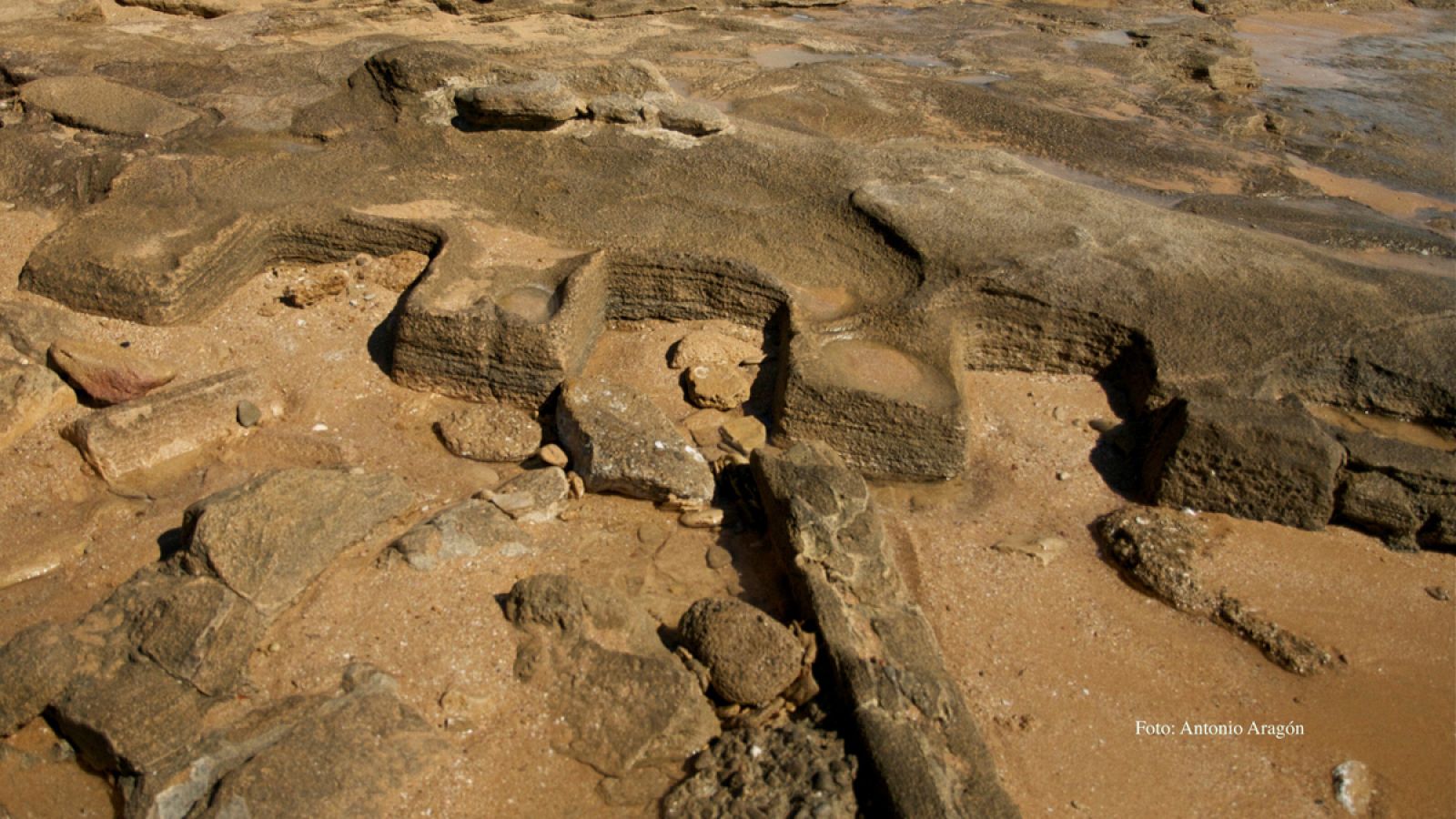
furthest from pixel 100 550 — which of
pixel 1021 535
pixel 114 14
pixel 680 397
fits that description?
pixel 114 14

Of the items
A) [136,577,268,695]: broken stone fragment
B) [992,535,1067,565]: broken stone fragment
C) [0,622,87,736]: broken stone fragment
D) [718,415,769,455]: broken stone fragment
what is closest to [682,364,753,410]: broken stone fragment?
[718,415,769,455]: broken stone fragment

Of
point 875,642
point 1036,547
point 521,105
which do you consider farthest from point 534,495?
point 521,105

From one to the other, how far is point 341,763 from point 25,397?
8.69 ft

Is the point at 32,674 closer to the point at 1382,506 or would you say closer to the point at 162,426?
the point at 162,426

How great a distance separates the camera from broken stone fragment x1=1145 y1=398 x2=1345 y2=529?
4.37 m

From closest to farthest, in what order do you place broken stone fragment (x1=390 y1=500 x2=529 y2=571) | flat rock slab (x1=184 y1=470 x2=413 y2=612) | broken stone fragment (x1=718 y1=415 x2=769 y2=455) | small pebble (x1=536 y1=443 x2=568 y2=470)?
1. flat rock slab (x1=184 y1=470 x2=413 y2=612)
2. broken stone fragment (x1=390 y1=500 x2=529 y2=571)
3. small pebble (x1=536 y1=443 x2=568 y2=470)
4. broken stone fragment (x1=718 y1=415 x2=769 y2=455)

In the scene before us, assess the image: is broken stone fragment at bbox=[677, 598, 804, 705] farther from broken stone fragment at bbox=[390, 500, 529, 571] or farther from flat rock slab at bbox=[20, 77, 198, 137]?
flat rock slab at bbox=[20, 77, 198, 137]

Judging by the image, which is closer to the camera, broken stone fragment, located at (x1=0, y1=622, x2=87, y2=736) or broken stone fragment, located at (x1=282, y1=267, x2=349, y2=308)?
broken stone fragment, located at (x1=0, y1=622, x2=87, y2=736)

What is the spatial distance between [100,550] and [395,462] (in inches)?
46.5

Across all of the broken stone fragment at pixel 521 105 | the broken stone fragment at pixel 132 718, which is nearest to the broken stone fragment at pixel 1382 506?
the broken stone fragment at pixel 132 718

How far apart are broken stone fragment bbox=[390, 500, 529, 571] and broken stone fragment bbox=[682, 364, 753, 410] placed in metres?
1.22

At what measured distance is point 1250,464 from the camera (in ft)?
14.4

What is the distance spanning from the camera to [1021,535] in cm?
441

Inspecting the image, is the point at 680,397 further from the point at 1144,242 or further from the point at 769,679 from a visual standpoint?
the point at 1144,242
